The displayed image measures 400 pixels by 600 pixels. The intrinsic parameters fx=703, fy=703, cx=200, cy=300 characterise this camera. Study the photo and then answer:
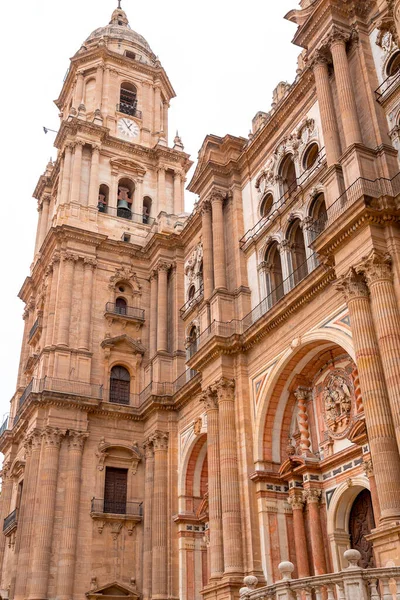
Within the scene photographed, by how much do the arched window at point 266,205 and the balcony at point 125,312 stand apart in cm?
989

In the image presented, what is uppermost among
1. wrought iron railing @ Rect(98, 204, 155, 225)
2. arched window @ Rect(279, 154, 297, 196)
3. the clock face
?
the clock face

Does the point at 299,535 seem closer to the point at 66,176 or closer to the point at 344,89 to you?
the point at 344,89

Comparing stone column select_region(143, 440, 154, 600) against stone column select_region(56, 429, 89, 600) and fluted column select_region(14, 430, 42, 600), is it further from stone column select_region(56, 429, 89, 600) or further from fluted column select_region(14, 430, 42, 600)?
fluted column select_region(14, 430, 42, 600)

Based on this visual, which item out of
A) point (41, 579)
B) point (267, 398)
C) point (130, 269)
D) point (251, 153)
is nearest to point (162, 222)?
point (130, 269)

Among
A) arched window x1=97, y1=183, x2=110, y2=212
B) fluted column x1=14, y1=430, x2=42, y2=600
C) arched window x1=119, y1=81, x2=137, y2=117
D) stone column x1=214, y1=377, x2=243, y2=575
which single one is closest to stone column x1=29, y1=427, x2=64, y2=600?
fluted column x1=14, y1=430, x2=42, y2=600

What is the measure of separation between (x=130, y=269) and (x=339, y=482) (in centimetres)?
1810

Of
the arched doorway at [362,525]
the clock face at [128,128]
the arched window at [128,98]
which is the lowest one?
the arched doorway at [362,525]

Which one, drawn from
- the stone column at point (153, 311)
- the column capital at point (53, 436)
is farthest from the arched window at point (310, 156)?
the column capital at point (53, 436)

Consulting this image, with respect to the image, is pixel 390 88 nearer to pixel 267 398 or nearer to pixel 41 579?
pixel 267 398

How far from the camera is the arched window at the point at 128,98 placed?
1651 inches

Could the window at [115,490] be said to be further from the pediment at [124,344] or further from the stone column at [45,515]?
the pediment at [124,344]

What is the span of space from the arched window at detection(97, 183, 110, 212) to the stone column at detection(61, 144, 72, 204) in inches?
76.1

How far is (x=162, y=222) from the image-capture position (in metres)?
→ 36.5

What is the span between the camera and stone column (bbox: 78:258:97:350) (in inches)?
1258
